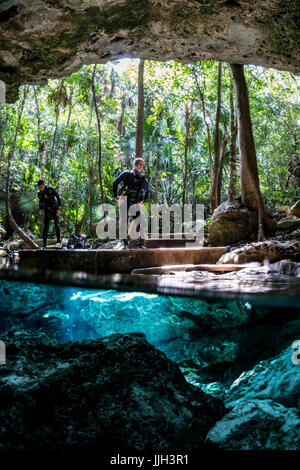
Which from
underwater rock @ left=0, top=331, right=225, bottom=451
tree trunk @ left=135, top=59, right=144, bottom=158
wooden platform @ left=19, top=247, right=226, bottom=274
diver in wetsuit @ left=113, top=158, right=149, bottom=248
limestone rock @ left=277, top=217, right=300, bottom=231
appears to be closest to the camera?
underwater rock @ left=0, top=331, right=225, bottom=451

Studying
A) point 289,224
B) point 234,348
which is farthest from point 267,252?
point 234,348

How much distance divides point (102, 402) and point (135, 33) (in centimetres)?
730

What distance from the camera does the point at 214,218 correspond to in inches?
425

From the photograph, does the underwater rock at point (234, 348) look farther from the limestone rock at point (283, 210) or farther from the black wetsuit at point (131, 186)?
the limestone rock at point (283, 210)

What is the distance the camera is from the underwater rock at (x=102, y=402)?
2.25 m

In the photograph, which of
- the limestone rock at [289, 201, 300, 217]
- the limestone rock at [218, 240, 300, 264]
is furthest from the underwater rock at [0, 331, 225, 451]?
the limestone rock at [289, 201, 300, 217]

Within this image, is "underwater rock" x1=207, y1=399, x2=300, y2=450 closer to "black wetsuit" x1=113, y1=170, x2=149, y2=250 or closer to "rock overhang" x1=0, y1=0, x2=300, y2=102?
"black wetsuit" x1=113, y1=170, x2=149, y2=250

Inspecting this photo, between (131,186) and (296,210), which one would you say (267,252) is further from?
(296,210)

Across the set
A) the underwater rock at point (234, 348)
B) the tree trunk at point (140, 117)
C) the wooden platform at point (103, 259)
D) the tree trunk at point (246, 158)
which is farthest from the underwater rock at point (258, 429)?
the tree trunk at point (140, 117)

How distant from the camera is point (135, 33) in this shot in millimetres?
6945

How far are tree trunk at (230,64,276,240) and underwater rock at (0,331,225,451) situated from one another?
772 centimetres

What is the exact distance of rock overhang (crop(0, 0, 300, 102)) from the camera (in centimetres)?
600

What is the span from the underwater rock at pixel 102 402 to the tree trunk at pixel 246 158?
7.72 m

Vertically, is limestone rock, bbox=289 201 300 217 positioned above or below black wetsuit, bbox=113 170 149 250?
below
